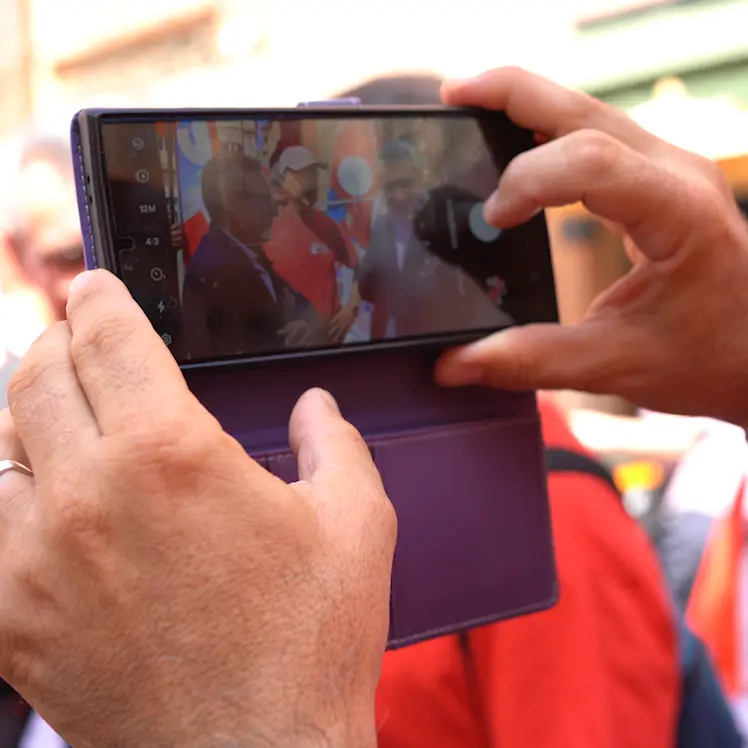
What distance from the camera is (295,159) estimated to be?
1.22ft

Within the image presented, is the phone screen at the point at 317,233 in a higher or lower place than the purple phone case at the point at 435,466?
higher

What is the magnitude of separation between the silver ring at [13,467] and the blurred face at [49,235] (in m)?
0.34

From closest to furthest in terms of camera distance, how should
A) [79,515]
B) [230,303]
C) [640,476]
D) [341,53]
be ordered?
[79,515]
[230,303]
[640,476]
[341,53]

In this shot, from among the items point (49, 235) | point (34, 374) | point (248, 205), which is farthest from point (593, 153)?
point (49, 235)

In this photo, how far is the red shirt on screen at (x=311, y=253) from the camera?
368 millimetres

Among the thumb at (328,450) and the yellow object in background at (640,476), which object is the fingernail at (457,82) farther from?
the yellow object in background at (640,476)

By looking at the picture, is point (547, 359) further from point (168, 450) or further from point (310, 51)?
point (310, 51)

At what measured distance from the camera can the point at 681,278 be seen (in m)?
0.40

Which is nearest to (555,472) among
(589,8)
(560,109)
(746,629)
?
(560,109)

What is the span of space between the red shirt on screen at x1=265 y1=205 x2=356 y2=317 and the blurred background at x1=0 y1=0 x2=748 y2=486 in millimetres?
811

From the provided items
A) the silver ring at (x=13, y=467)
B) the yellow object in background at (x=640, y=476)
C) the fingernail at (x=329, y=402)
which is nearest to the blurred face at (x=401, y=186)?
the fingernail at (x=329, y=402)

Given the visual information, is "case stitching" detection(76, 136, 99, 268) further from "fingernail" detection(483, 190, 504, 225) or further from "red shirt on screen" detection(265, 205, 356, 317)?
"fingernail" detection(483, 190, 504, 225)

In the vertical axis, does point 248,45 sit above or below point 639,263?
above

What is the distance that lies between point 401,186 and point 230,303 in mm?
111
